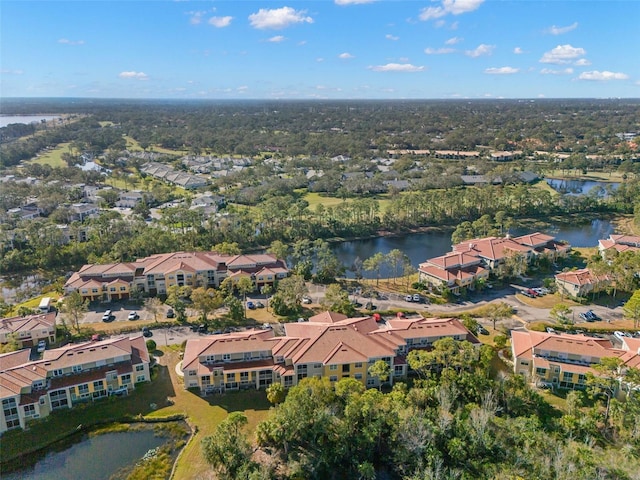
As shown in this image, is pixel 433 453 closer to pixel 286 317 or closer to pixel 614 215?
pixel 286 317

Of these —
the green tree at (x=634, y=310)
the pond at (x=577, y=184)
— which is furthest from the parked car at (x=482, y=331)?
the pond at (x=577, y=184)

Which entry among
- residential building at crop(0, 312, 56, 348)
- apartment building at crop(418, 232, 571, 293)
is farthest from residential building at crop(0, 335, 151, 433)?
apartment building at crop(418, 232, 571, 293)

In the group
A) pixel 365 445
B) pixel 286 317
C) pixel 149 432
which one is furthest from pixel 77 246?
pixel 365 445

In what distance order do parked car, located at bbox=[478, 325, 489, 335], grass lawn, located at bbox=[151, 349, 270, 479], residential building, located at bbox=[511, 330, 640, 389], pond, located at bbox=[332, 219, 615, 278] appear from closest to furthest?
1. grass lawn, located at bbox=[151, 349, 270, 479]
2. residential building, located at bbox=[511, 330, 640, 389]
3. parked car, located at bbox=[478, 325, 489, 335]
4. pond, located at bbox=[332, 219, 615, 278]

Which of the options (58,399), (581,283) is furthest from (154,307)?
(581,283)

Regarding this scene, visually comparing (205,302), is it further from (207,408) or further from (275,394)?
(275,394)

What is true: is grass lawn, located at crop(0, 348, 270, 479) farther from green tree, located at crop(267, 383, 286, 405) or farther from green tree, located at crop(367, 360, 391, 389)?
green tree, located at crop(367, 360, 391, 389)
